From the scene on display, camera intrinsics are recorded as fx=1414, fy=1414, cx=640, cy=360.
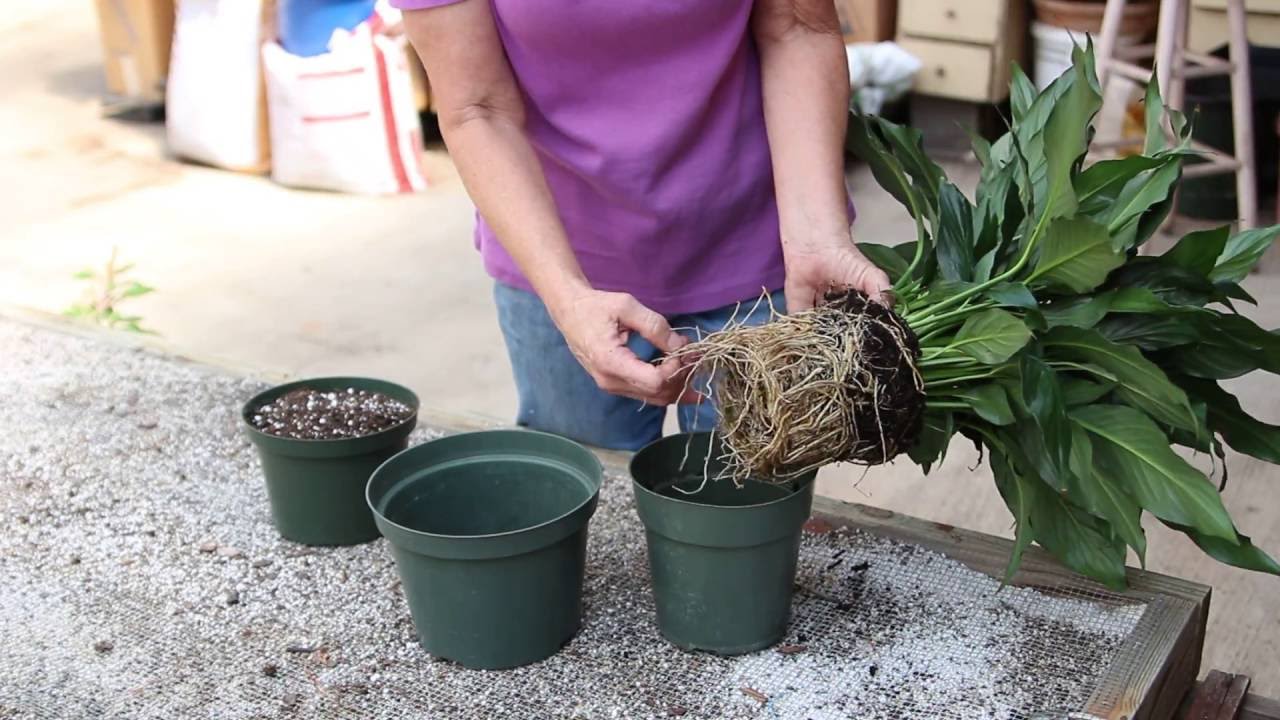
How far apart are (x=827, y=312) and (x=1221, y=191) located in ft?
9.52

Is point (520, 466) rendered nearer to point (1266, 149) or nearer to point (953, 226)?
point (953, 226)

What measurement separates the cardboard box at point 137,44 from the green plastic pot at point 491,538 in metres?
4.35

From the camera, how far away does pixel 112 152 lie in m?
5.34

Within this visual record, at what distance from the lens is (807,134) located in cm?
160

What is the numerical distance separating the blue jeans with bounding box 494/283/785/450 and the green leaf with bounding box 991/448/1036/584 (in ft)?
1.18

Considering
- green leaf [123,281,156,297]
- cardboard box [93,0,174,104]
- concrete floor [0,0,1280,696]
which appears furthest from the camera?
cardboard box [93,0,174,104]

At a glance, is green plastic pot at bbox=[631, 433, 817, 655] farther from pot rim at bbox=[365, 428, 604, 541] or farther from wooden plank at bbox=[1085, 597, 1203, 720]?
wooden plank at bbox=[1085, 597, 1203, 720]

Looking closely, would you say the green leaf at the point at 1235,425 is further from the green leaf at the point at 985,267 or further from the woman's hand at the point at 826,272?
the woman's hand at the point at 826,272

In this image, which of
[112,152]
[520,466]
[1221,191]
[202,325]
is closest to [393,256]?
[202,325]

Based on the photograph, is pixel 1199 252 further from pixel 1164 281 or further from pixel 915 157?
pixel 915 157

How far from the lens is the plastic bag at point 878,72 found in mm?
4438

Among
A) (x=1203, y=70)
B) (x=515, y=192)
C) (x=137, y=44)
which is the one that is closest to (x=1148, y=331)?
(x=515, y=192)

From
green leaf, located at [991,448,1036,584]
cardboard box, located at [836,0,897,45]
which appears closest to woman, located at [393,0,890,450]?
green leaf, located at [991,448,1036,584]

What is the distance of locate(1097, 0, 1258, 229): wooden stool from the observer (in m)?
3.50
